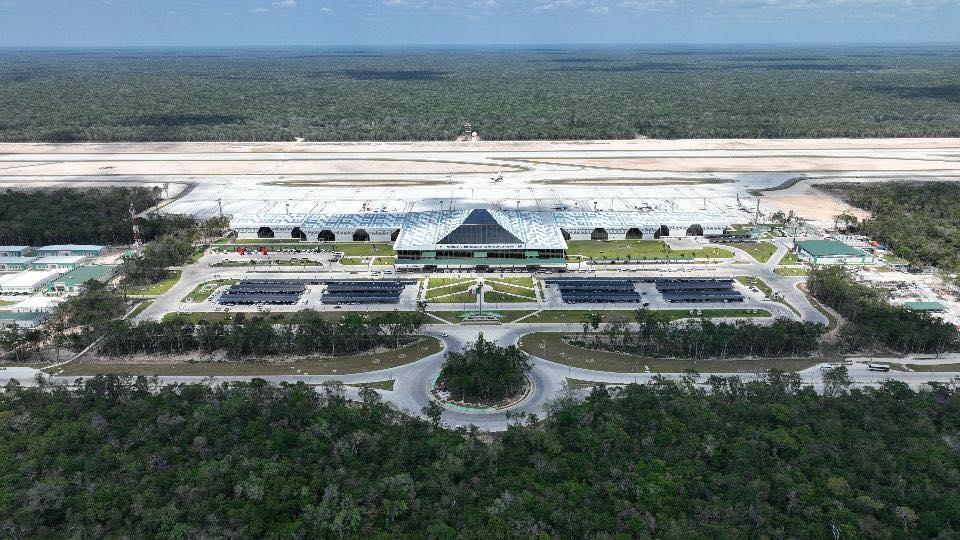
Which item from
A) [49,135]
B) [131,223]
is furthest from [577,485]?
[49,135]

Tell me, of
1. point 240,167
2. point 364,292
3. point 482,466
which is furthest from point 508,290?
point 240,167

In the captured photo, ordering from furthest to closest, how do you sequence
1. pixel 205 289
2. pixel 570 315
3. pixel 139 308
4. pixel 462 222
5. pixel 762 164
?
pixel 762 164
pixel 462 222
pixel 205 289
pixel 139 308
pixel 570 315

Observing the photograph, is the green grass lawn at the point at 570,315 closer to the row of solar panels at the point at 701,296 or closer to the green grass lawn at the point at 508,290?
the green grass lawn at the point at 508,290

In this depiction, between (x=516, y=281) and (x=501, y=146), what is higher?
(x=501, y=146)

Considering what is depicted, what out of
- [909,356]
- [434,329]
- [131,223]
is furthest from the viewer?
[131,223]

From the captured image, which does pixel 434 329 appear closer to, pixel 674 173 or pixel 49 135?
pixel 674 173

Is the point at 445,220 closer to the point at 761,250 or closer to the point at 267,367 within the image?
the point at 267,367

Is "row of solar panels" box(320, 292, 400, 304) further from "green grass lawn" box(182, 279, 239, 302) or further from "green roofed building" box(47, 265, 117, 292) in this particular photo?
"green roofed building" box(47, 265, 117, 292)
